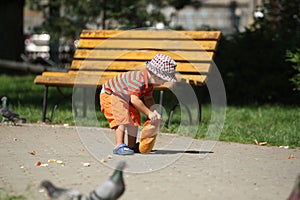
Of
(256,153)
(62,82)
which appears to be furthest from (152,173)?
(62,82)

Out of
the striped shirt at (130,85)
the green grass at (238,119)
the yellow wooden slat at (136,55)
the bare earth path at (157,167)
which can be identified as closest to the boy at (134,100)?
the striped shirt at (130,85)

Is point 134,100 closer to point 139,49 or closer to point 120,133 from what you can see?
point 120,133

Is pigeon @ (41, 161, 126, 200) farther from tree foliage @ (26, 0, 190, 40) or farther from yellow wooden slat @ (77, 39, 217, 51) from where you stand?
tree foliage @ (26, 0, 190, 40)

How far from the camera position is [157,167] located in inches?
242

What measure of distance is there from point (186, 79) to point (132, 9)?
7754 millimetres

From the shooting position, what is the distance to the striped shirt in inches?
262

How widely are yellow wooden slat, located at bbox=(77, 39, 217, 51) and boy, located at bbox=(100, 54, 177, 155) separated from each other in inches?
89.9

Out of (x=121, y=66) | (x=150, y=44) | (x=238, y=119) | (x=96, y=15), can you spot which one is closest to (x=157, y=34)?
(x=150, y=44)

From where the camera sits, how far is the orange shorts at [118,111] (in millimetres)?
6762

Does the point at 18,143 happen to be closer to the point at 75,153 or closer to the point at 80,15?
the point at 75,153

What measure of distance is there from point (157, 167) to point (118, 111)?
0.88 m

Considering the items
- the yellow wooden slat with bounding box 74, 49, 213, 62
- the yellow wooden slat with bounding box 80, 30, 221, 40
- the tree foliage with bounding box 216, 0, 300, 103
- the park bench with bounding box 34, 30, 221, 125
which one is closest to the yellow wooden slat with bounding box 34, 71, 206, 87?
the park bench with bounding box 34, 30, 221, 125

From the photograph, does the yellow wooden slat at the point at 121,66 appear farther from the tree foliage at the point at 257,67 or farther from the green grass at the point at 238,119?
the tree foliage at the point at 257,67

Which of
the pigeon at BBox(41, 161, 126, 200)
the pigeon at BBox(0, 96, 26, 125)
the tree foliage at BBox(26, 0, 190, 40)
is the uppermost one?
the pigeon at BBox(41, 161, 126, 200)
